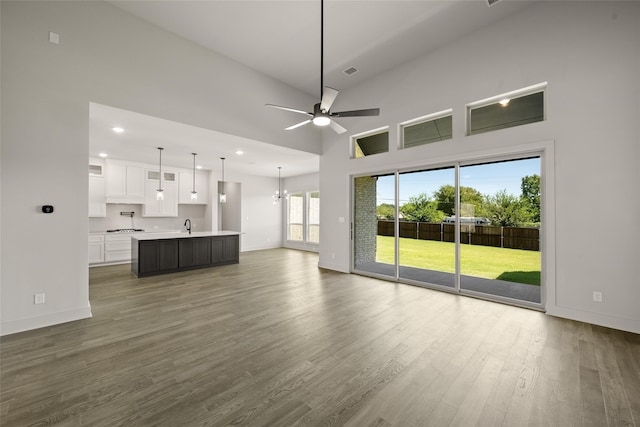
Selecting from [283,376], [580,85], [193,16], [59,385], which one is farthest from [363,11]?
[59,385]

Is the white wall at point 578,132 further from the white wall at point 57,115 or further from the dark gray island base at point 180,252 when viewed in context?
the dark gray island base at point 180,252

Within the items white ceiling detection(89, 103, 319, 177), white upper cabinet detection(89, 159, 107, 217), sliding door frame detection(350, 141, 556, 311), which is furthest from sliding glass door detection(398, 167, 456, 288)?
white upper cabinet detection(89, 159, 107, 217)

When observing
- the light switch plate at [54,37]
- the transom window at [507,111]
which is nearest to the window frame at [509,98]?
the transom window at [507,111]

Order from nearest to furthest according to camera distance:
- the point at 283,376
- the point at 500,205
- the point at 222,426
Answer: the point at 222,426, the point at 283,376, the point at 500,205

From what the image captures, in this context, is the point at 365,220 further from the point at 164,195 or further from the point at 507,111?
the point at 164,195

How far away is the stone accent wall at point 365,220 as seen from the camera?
5.84m

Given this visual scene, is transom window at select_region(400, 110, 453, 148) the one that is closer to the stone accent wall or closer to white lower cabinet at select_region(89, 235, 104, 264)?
the stone accent wall

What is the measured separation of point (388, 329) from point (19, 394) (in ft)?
10.7

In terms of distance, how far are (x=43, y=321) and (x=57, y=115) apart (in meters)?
2.53

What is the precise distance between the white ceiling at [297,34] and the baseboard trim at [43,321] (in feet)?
9.00

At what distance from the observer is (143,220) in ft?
26.3

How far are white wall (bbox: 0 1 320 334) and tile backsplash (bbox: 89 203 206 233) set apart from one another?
192 inches

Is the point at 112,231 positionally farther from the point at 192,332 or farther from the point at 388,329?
the point at 388,329

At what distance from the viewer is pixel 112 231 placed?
7.27 m
